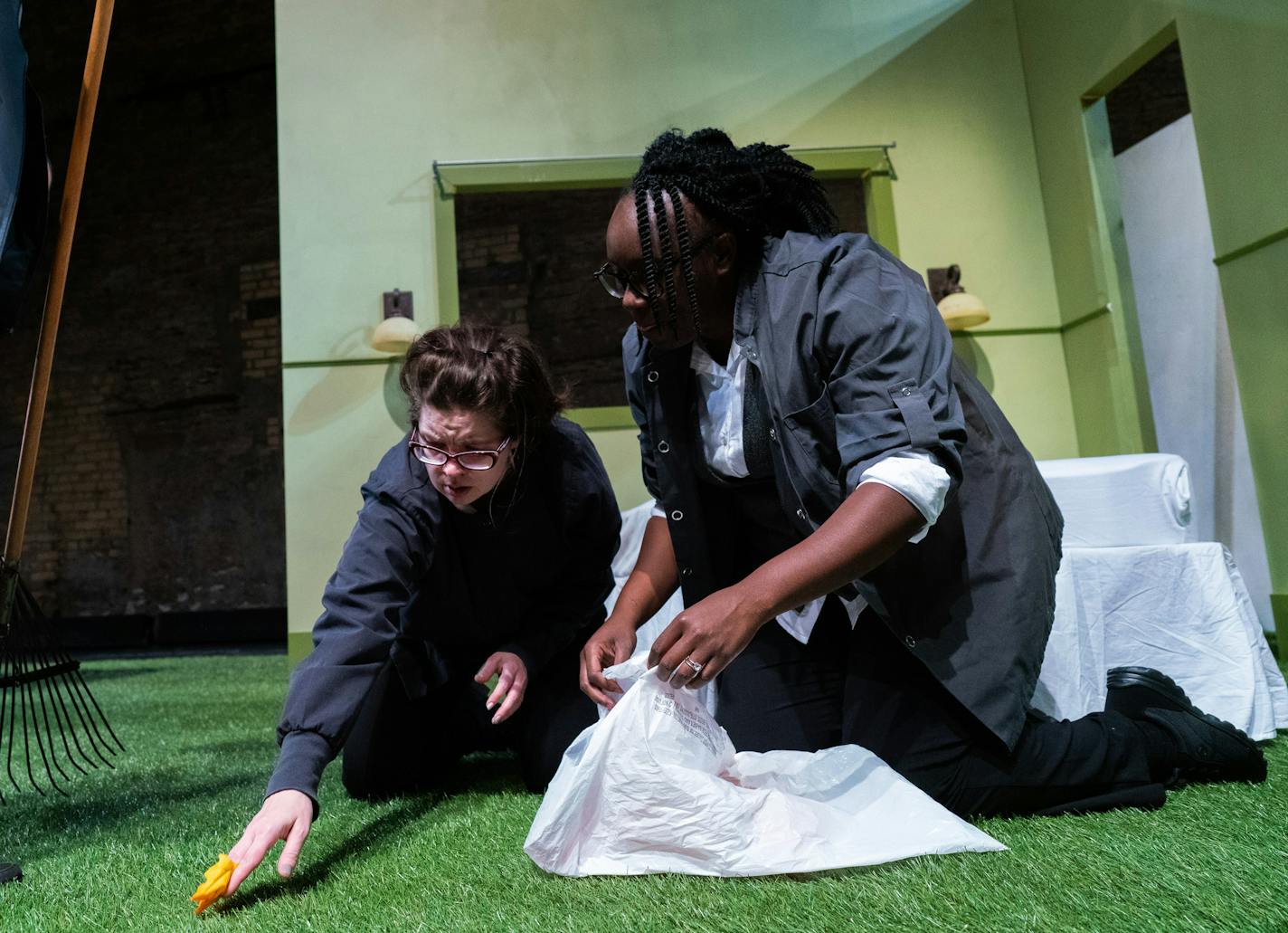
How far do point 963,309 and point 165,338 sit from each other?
752cm

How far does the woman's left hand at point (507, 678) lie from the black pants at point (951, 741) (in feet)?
1.44

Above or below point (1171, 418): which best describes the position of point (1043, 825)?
below

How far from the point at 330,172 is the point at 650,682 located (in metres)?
4.38

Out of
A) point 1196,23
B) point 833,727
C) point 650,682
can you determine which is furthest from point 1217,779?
point 1196,23

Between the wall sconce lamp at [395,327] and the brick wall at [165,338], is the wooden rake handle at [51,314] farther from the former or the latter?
the brick wall at [165,338]

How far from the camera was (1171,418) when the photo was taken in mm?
4809

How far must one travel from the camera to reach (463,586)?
76.1 inches

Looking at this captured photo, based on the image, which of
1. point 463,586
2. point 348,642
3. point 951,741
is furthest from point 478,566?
point 951,741

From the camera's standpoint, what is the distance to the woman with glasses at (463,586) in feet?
4.95

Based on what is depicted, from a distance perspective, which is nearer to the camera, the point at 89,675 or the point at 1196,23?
the point at 1196,23

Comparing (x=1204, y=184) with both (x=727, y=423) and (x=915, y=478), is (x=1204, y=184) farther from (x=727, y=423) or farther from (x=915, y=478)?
(x=915, y=478)

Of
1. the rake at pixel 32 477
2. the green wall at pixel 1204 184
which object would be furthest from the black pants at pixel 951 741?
the green wall at pixel 1204 184

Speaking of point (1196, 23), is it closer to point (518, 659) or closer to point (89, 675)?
point (518, 659)

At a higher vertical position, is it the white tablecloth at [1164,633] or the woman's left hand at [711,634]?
the woman's left hand at [711,634]
